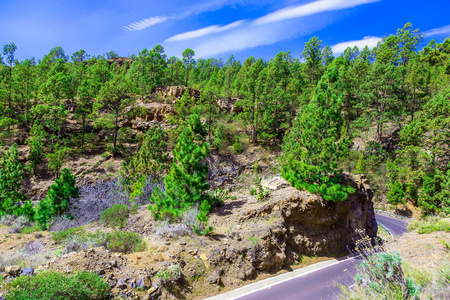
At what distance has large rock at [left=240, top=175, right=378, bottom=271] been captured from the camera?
31.2 ft

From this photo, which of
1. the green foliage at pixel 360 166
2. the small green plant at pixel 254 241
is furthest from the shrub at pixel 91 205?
the green foliage at pixel 360 166

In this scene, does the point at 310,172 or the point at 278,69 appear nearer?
the point at 310,172

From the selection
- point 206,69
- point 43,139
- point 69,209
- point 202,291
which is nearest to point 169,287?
point 202,291

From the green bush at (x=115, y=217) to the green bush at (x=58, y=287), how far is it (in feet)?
18.6

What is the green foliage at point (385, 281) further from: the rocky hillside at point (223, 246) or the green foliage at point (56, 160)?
the green foliage at point (56, 160)

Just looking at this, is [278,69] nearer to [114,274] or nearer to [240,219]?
[240,219]

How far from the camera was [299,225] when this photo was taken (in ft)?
37.0

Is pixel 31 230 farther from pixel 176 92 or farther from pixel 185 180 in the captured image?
pixel 176 92

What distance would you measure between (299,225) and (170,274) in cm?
658

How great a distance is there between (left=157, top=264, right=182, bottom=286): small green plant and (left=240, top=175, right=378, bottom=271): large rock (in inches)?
114

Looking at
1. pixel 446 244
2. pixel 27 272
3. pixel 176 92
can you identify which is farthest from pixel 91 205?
pixel 176 92

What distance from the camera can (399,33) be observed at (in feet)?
144

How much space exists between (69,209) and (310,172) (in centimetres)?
1396

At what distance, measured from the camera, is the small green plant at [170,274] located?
Answer: 6.99 metres
